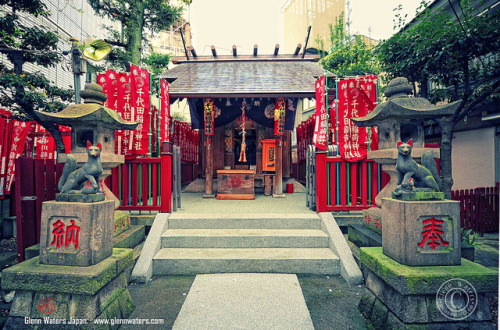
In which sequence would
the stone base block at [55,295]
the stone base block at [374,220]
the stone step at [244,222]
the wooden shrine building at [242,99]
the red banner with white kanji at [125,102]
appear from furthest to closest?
1. the wooden shrine building at [242,99]
2. the red banner with white kanji at [125,102]
3. the stone step at [244,222]
4. the stone base block at [374,220]
5. the stone base block at [55,295]

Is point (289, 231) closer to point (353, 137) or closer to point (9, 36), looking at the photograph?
point (353, 137)

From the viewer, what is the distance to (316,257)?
4555 mm

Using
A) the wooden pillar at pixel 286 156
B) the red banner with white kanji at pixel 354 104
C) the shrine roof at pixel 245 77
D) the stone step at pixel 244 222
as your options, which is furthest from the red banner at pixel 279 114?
the stone step at pixel 244 222

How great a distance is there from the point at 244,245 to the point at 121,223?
2697mm

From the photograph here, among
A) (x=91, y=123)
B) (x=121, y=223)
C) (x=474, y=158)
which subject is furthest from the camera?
(x=474, y=158)

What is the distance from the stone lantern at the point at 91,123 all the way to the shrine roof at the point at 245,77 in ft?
14.9

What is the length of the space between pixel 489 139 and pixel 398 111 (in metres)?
10.1

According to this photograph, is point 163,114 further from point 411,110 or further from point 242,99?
point 411,110

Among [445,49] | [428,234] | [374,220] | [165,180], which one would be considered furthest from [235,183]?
[445,49]

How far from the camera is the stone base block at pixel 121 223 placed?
4.68m

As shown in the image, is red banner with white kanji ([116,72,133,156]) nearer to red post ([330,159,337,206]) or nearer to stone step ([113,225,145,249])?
stone step ([113,225,145,249])

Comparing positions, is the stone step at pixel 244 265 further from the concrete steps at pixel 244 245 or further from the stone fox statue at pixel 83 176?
the stone fox statue at pixel 83 176

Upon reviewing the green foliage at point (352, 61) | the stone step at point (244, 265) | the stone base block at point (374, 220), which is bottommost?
the stone step at point (244, 265)

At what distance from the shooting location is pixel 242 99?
385 inches
